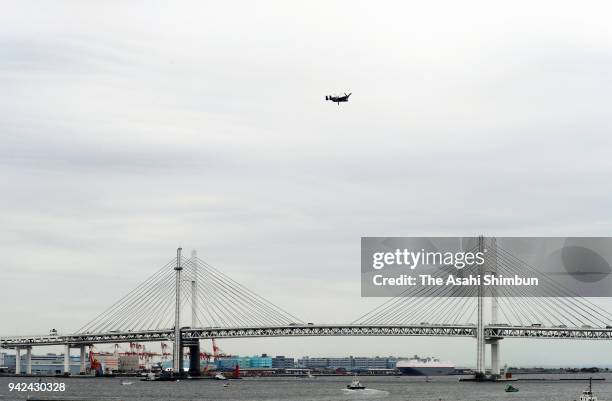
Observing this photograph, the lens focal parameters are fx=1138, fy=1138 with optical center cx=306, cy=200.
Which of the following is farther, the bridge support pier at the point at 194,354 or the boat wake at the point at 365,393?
the bridge support pier at the point at 194,354

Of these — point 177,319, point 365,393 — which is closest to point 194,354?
point 177,319

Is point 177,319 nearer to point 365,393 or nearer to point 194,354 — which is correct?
point 194,354

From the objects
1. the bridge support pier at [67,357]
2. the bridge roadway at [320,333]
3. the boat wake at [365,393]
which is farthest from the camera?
the bridge support pier at [67,357]

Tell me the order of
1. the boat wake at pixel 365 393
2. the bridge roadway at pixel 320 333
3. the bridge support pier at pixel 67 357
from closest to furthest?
the boat wake at pixel 365 393, the bridge roadway at pixel 320 333, the bridge support pier at pixel 67 357

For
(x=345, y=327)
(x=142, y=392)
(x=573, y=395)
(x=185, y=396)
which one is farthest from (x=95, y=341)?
(x=573, y=395)

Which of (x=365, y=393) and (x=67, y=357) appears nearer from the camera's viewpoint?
(x=365, y=393)

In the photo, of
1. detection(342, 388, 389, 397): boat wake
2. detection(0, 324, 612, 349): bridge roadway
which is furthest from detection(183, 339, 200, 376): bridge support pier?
detection(342, 388, 389, 397): boat wake

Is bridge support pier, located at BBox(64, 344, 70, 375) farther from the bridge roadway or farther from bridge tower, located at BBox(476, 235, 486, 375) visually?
bridge tower, located at BBox(476, 235, 486, 375)

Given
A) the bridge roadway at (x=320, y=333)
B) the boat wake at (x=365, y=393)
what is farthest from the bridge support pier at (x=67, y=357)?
the boat wake at (x=365, y=393)

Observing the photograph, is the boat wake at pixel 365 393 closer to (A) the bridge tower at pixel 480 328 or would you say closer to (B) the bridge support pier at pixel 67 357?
(A) the bridge tower at pixel 480 328
